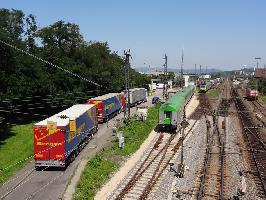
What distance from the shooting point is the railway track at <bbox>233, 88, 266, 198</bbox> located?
86.5ft

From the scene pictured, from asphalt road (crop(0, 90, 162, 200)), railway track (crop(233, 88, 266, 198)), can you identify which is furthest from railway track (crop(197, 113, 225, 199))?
asphalt road (crop(0, 90, 162, 200))

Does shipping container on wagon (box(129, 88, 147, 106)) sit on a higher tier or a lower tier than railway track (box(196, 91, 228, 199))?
higher

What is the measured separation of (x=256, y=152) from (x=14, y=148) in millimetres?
24150

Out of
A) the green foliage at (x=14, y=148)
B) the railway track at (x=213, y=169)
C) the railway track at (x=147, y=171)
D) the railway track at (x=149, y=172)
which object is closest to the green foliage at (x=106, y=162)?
the railway track at (x=149, y=172)

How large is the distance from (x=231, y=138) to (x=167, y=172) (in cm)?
1509

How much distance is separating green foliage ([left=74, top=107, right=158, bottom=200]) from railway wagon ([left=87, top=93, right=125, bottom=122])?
4706 millimetres

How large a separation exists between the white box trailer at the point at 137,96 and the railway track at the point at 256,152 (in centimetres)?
2012

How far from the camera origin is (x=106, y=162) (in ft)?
101

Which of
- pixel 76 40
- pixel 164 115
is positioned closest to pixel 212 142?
pixel 164 115

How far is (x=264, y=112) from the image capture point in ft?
209

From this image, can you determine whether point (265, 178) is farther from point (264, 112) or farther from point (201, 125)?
point (264, 112)

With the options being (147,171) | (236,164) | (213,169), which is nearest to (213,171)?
(213,169)

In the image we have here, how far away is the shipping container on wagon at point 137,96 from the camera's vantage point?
6868 cm

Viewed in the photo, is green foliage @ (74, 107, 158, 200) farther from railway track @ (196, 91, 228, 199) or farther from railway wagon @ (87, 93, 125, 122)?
railway track @ (196, 91, 228, 199)
